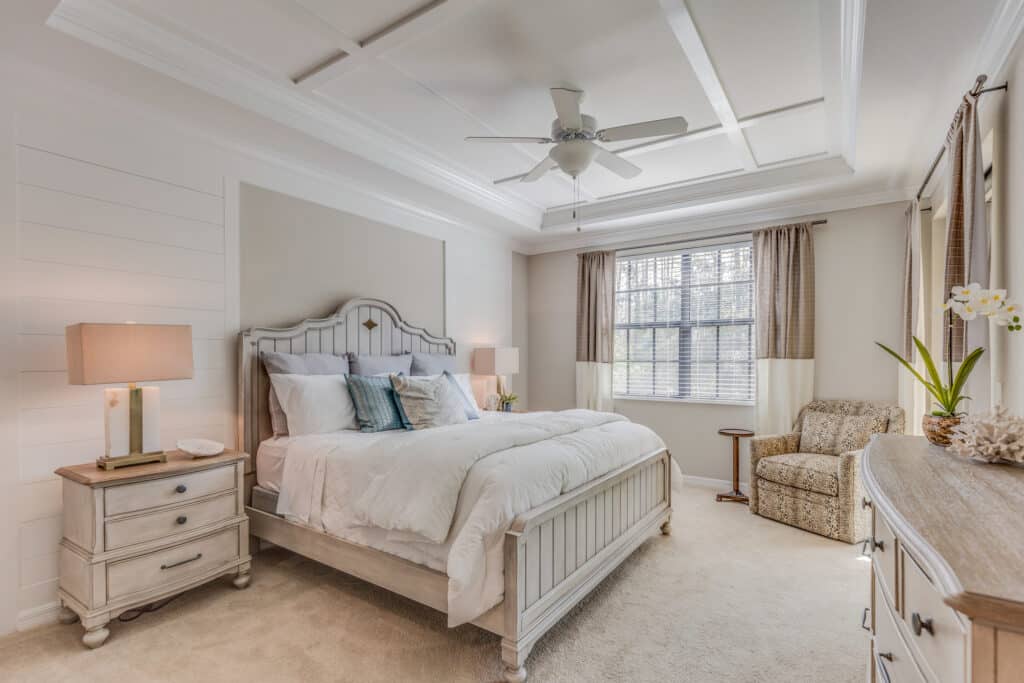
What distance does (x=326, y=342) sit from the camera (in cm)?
369

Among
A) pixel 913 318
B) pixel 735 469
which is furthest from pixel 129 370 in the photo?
pixel 913 318

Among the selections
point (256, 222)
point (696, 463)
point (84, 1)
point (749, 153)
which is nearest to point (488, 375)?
point (696, 463)

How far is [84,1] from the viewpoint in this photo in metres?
2.05

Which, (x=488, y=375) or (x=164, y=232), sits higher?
(x=164, y=232)

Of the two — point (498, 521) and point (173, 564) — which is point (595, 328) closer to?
point (498, 521)

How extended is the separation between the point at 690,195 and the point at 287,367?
353 cm

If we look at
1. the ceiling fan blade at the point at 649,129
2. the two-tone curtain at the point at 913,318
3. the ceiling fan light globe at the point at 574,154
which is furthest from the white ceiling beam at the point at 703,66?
the two-tone curtain at the point at 913,318

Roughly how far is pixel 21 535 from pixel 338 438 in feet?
4.73

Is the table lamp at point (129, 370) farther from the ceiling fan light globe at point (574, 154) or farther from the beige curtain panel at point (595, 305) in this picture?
the beige curtain panel at point (595, 305)

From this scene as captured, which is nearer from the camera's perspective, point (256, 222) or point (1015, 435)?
point (1015, 435)

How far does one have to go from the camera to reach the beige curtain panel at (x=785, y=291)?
4441 mm

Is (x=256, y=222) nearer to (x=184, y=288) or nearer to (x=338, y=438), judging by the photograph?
(x=184, y=288)

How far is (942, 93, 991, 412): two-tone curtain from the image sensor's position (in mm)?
2080

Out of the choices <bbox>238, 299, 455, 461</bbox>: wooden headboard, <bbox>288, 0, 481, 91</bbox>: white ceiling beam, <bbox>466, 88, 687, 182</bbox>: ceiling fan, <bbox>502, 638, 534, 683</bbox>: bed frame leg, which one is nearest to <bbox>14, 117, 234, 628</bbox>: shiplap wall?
<bbox>238, 299, 455, 461</bbox>: wooden headboard
